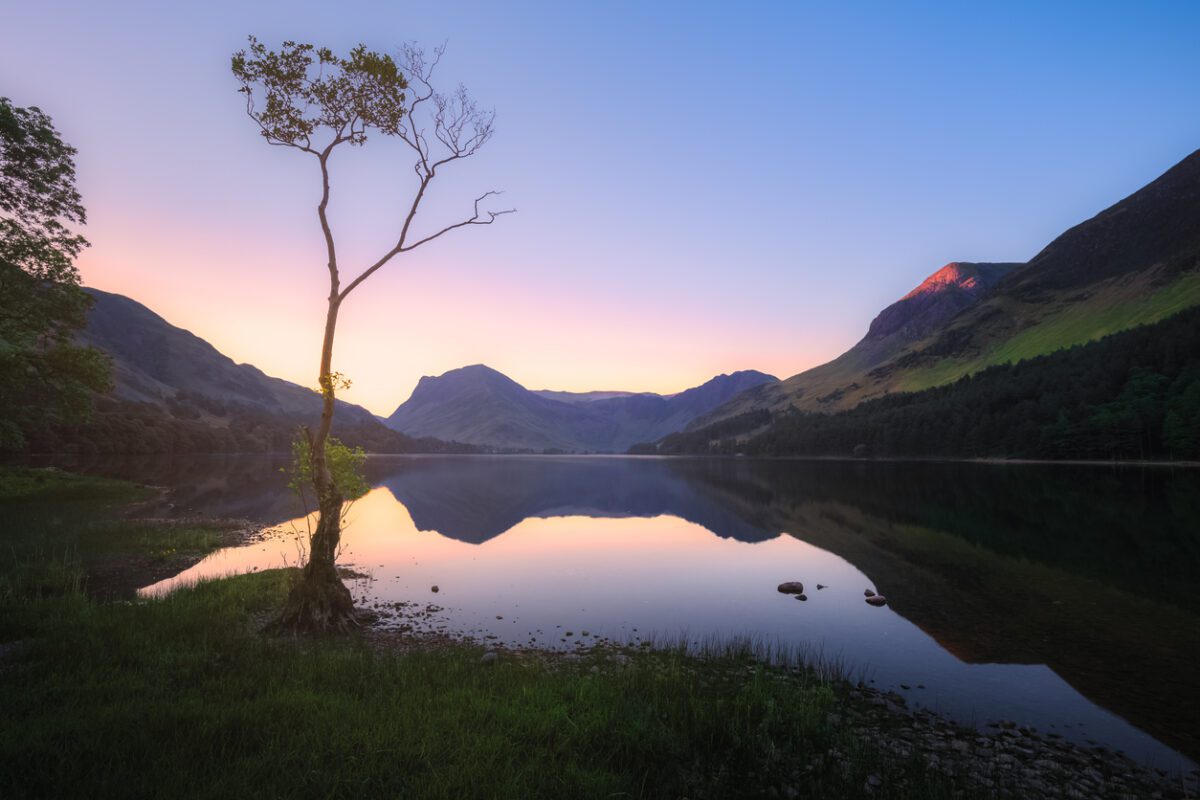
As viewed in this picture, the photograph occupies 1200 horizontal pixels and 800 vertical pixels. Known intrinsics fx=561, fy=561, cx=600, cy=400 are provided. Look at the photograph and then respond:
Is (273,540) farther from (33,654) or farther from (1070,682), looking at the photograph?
(1070,682)

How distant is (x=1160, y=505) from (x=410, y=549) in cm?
8156

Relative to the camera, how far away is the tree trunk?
21172mm

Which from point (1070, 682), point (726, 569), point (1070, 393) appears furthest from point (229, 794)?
point (1070, 393)

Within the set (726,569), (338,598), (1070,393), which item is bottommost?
(726,569)

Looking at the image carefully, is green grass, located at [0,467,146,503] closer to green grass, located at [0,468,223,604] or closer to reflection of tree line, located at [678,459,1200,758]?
green grass, located at [0,468,223,604]

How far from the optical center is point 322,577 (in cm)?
2177

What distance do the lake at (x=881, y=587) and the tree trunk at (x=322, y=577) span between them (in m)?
4.13

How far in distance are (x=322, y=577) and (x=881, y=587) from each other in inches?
1192

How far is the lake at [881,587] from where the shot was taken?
18859 mm

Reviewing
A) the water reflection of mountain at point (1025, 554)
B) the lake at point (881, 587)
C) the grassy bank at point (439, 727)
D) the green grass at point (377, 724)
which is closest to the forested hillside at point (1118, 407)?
the water reflection of mountain at point (1025, 554)

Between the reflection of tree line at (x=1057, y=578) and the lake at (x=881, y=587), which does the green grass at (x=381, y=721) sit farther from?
the reflection of tree line at (x=1057, y=578)

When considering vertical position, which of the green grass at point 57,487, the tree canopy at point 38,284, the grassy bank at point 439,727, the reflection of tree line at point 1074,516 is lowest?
the reflection of tree line at point 1074,516

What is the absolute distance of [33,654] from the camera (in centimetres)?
1464

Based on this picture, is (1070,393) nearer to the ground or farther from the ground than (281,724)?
farther from the ground
